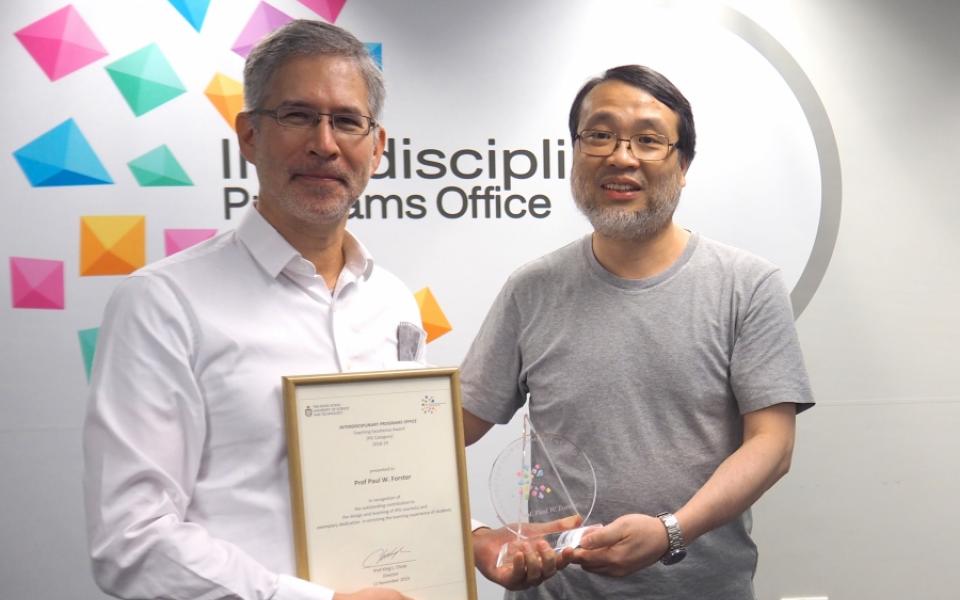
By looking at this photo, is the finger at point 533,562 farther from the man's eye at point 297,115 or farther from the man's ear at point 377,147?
the man's eye at point 297,115

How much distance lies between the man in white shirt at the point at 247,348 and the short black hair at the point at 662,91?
0.58 metres

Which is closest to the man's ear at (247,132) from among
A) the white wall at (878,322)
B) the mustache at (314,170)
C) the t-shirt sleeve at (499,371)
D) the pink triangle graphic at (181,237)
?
the mustache at (314,170)

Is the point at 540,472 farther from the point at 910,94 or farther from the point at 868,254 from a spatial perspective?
the point at 910,94

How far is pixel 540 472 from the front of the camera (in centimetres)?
184

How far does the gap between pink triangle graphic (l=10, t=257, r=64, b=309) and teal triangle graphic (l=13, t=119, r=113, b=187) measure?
269mm

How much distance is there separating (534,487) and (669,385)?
1.17 feet

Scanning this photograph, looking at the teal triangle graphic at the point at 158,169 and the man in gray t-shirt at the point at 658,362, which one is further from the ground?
the teal triangle graphic at the point at 158,169

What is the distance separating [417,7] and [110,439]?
7.20ft

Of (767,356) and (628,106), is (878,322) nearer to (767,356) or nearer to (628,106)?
(767,356)

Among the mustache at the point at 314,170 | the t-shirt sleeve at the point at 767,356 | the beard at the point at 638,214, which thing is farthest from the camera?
the beard at the point at 638,214

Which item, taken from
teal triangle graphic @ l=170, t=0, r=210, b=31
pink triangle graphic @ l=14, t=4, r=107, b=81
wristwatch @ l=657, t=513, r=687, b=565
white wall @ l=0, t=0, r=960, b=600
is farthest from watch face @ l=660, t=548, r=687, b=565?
pink triangle graphic @ l=14, t=4, r=107, b=81

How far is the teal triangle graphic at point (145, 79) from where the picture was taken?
300 cm

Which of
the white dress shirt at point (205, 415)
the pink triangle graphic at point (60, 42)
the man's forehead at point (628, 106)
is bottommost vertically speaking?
the white dress shirt at point (205, 415)

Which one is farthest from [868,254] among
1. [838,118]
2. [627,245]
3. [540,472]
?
[540,472]
